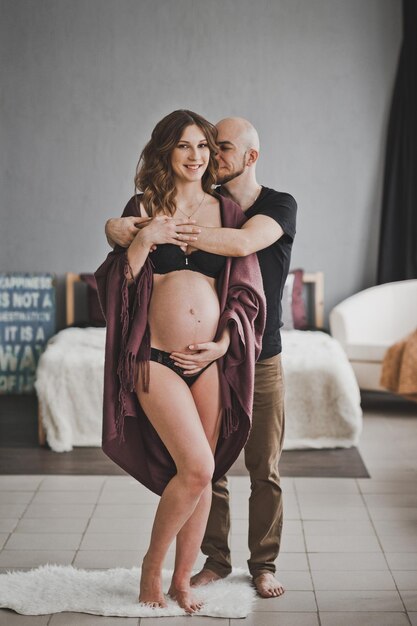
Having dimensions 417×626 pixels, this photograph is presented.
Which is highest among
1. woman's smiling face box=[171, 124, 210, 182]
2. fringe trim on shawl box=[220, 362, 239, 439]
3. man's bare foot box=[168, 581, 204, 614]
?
woman's smiling face box=[171, 124, 210, 182]

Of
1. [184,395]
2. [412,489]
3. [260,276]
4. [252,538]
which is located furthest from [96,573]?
[412,489]

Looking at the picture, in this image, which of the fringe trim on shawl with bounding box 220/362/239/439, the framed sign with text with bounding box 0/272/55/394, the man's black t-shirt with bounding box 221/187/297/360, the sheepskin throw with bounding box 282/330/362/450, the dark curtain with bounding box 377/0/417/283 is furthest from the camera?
the framed sign with text with bounding box 0/272/55/394

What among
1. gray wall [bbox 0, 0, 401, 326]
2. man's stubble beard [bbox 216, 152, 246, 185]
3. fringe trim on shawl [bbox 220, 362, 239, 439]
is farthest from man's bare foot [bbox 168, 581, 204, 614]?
gray wall [bbox 0, 0, 401, 326]

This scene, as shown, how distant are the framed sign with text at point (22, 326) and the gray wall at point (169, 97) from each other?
0.52 feet

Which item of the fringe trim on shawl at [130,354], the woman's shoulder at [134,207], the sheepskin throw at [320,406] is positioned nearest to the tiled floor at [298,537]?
the sheepskin throw at [320,406]

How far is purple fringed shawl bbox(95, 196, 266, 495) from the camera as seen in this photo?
260 centimetres

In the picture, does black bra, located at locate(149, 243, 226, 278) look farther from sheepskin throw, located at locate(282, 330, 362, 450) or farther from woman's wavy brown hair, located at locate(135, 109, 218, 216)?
sheepskin throw, located at locate(282, 330, 362, 450)

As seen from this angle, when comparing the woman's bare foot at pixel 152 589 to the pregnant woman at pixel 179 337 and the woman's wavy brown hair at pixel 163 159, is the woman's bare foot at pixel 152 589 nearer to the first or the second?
the pregnant woman at pixel 179 337

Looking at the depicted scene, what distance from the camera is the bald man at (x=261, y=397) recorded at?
110 inches

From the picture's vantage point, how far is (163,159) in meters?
2.61

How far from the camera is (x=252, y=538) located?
291cm

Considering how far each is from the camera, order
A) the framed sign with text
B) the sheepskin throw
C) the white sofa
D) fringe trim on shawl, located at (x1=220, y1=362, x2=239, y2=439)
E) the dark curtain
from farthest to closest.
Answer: the framed sign with text, the dark curtain, the white sofa, the sheepskin throw, fringe trim on shawl, located at (x1=220, y1=362, x2=239, y2=439)

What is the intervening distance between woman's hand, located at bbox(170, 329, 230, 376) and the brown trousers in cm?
30

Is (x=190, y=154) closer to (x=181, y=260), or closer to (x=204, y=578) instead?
(x=181, y=260)
